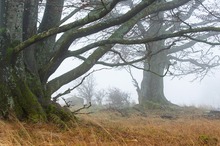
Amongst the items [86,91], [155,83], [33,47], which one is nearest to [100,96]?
[86,91]

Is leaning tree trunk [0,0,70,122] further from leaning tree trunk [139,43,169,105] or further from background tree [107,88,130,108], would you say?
background tree [107,88,130,108]

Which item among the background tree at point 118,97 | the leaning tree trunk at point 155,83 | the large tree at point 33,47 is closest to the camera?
the large tree at point 33,47

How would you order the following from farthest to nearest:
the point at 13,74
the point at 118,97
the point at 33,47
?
the point at 118,97 < the point at 33,47 < the point at 13,74

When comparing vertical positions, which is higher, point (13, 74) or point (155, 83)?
point (155, 83)

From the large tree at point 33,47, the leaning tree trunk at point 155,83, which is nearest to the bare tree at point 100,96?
the leaning tree trunk at point 155,83

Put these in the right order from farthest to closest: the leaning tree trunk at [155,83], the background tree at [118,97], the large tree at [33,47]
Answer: the background tree at [118,97] < the leaning tree trunk at [155,83] < the large tree at [33,47]

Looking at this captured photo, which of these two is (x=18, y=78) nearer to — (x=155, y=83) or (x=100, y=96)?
(x=155, y=83)

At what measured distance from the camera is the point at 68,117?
5.28 meters

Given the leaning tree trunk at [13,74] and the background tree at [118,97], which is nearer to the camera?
the leaning tree trunk at [13,74]

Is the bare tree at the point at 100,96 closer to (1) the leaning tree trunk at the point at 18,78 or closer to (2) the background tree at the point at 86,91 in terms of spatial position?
(2) the background tree at the point at 86,91

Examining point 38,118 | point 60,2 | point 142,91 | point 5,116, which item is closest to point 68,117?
point 38,118

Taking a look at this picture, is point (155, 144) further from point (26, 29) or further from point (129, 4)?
point (129, 4)

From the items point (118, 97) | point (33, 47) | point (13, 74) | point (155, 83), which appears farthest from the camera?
point (118, 97)

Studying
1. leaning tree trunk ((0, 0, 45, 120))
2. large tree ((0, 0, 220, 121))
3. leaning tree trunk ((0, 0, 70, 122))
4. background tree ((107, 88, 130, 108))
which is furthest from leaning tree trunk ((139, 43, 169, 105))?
leaning tree trunk ((0, 0, 45, 120))
